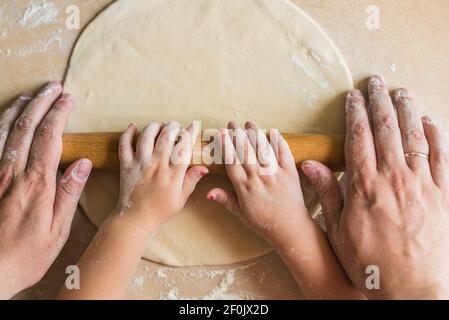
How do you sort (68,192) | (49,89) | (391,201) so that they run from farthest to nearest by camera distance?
1. (49,89)
2. (68,192)
3. (391,201)

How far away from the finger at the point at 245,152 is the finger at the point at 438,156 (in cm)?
49

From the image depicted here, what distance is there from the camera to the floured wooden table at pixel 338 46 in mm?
1361

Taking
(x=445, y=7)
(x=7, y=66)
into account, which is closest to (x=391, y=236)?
(x=445, y=7)

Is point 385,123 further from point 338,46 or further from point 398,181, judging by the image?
point 338,46

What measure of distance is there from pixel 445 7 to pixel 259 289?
1.10 meters

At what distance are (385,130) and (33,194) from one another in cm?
99

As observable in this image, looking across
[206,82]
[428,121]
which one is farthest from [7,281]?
[428,121]

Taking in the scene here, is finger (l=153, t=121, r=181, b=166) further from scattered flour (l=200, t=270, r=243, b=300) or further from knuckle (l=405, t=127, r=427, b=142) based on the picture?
knuckle (l=405, t=127, r=427, b=142)

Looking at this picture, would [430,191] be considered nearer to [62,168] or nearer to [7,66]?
[62,168]

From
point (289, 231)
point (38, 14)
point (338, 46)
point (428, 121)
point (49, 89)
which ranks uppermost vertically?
point (38, 14)

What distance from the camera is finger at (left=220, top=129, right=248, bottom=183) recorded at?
3.93 ft

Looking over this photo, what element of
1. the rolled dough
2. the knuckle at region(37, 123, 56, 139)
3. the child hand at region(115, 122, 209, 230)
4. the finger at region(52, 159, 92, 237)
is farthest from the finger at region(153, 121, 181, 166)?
the knuckle at region(37, 123, 56, 139)

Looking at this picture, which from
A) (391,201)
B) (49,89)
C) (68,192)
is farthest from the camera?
(49,89)

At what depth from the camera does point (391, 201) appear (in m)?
1.14
